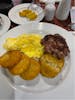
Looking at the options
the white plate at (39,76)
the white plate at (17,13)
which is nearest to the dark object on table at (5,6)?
the white plate at (17,13)

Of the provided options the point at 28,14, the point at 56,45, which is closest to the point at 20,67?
the point at 56,45

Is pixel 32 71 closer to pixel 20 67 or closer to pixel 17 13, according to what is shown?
pixel 20 67

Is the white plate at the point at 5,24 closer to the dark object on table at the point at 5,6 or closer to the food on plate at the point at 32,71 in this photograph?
the dark object on table at the point at 5,6

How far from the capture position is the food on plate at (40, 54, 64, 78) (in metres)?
0.77

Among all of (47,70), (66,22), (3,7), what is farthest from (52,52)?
(3,7)

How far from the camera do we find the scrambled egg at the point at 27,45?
841 mm

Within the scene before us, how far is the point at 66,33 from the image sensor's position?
0.92 meters

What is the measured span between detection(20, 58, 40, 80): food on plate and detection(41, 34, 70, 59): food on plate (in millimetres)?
75

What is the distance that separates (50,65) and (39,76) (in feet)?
0.22

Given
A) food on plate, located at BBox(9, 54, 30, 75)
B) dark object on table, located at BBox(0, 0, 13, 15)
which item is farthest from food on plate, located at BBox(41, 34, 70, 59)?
dark object on table, located at BBox(0, 0, 13, 15)

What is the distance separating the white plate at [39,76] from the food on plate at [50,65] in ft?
0.10

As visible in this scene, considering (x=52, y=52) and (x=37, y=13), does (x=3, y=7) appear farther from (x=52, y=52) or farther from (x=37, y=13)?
(x=52, y=52)

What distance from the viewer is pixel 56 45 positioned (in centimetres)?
82

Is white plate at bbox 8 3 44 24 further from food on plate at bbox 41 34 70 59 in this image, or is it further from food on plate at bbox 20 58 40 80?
food on plate at bbox 20 58 40 80
